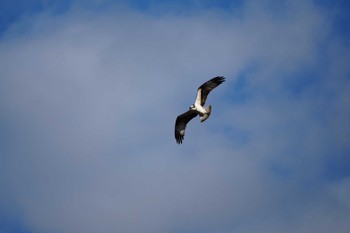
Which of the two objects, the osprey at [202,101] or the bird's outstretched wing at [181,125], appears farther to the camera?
the bird's outstretched wing at [181,125]

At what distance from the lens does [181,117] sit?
48.8 meters

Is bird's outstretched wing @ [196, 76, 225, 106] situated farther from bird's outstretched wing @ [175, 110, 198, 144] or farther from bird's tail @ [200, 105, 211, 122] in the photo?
bird's outstretched wing @ [175, 110, 198, 144]

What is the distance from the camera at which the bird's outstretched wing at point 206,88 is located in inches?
1801

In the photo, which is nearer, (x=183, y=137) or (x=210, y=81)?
(x=210, y=81)

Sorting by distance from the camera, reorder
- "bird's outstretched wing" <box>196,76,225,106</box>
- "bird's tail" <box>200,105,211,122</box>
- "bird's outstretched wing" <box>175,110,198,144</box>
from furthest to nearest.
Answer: "bird's outstretched wing" <box>175,110,198,144</box> → "bird's outstretched wing" <box>196,76,225,106</box> → "bird's tail" <box>200,105,211,122</box>

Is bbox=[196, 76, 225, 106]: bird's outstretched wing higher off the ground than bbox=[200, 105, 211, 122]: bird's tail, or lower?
higher

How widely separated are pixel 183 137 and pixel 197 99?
4103 mm

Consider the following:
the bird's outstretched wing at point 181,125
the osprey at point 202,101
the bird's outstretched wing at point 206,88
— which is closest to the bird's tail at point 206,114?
the osprey at point 202,101

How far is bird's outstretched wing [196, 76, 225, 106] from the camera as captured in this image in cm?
4575

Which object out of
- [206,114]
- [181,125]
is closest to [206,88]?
[206,114]

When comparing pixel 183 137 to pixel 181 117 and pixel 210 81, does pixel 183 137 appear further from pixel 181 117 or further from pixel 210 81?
pixel 210 81

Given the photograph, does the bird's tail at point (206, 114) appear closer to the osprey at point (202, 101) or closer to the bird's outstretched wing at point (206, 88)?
the osprey at point (202, 101)

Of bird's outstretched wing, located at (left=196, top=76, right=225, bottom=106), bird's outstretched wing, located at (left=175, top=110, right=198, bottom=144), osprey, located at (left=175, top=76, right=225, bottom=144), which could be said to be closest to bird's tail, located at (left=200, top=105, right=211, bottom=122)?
osprey, located at (left=175, top=76, right=225, bottom=144)

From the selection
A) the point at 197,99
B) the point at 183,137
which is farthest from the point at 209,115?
the point at 183,137
